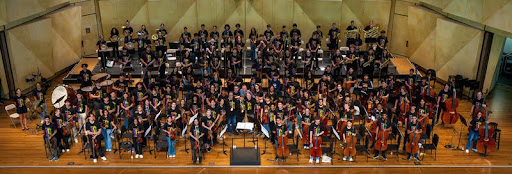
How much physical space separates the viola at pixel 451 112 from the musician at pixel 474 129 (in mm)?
1210

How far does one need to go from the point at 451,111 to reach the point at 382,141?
325 centimetres

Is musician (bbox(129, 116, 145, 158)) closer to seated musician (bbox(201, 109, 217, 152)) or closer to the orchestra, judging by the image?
the orchestra

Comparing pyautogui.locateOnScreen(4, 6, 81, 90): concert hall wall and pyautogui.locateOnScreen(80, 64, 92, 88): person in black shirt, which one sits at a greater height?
pyautogui.locateOnScreen(4, 6, 81, 90): concert hall wall

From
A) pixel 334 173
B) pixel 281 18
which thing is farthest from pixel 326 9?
pixel 334 173

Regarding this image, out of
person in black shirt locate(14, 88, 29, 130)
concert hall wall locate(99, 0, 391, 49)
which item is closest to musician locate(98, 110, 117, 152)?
person in black shirt locate(14, 88, 29, 130)

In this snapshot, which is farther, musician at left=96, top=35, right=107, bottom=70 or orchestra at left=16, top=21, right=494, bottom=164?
musician at left=96, top=35, right=107, bottom=70

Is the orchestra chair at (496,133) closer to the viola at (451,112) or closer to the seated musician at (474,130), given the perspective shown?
the seated musician at (474,130)

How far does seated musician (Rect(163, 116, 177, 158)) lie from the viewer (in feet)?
42.3

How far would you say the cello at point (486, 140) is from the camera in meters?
13.1

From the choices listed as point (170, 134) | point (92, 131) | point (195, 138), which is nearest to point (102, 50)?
point (92, 131)

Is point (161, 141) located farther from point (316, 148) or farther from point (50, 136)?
point (316, 148)

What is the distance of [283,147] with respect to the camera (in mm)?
12758

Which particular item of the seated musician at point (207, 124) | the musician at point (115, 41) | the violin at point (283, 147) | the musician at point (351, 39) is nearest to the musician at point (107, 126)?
the seated musician at point (207, 124)

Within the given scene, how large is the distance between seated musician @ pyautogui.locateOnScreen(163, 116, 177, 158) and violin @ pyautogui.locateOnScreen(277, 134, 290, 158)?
2.76m
